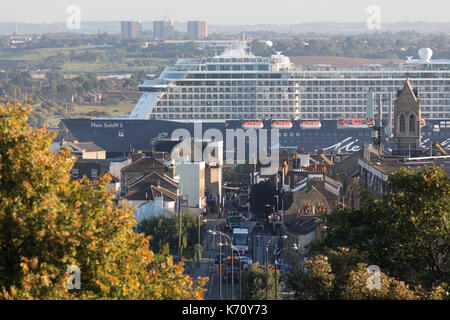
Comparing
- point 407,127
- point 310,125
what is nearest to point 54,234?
point 407,127

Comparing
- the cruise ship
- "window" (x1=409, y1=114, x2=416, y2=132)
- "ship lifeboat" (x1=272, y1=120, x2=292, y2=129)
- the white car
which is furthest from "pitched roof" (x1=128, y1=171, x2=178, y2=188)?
"ship lifeboat" (x1=272, y1=120, x2=292, y2=129)

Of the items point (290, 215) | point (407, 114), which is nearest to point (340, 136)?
point (407, 114)

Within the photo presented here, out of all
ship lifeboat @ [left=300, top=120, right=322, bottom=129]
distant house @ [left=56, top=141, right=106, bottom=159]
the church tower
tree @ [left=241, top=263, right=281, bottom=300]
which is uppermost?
the church tower

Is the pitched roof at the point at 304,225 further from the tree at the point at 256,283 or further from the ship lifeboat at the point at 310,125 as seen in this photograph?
the ship lifeboat at the point at 310,125

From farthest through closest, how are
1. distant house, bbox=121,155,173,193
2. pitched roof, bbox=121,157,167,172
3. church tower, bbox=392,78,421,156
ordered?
pitched roof, bbox=121,157,167,172 → distant house, bbox=121,155,173,193 → church tower, bbox=392,78,421,156

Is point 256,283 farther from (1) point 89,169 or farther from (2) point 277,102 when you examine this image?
(2) point 277,102

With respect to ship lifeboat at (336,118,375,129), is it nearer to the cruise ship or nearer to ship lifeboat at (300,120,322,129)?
the cruise ship

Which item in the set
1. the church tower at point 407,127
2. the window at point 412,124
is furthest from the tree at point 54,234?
the window at point 412,124
